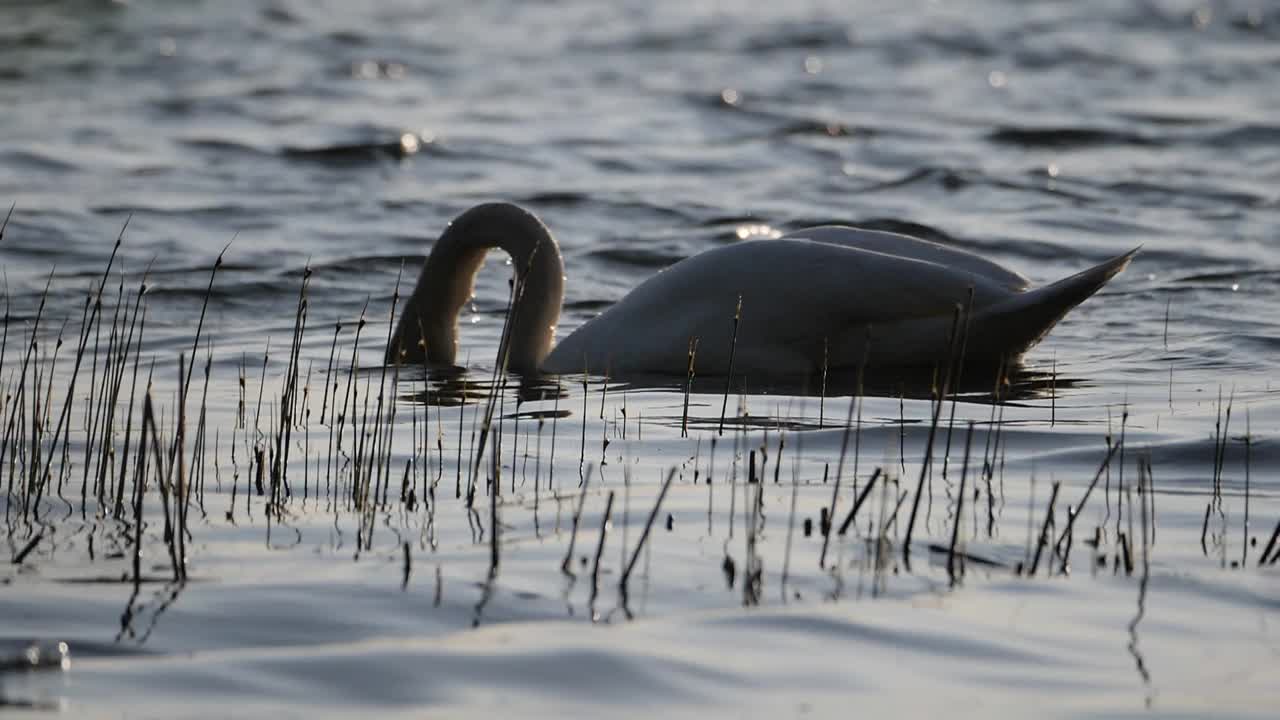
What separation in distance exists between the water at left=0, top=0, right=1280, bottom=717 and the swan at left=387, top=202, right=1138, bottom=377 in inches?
11.0

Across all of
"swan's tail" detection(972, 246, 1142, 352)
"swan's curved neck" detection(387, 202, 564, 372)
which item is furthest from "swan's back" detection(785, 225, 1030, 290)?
"swan's curved neck" detection(387, 202, 564, 372)

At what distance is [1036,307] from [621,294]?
4.62 meters

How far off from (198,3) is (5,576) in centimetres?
3309

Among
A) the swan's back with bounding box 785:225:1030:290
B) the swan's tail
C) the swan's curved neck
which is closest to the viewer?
the swan's tail

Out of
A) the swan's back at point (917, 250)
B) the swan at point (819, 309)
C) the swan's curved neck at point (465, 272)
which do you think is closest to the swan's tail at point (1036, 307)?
the swan at point (819, 309)

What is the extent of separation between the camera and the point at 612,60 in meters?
28.8

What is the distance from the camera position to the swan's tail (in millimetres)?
7957

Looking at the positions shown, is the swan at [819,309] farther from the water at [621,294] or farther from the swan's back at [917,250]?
the water at [621,294]

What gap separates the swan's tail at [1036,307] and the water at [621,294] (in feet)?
0.83

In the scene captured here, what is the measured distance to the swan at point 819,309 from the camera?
807 centimetres

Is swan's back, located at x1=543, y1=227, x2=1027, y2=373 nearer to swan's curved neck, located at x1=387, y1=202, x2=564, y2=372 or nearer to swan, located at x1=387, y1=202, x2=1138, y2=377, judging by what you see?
swan, located at x1=387, y1=202, x2=1138, y2=377

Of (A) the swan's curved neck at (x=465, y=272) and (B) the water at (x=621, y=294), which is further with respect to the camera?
(A) the swan's curved neck at (x=465, y=272)

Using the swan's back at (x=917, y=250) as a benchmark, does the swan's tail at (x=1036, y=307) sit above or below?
below

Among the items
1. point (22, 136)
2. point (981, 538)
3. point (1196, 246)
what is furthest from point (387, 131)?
point (981, 538)
